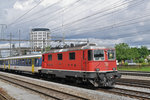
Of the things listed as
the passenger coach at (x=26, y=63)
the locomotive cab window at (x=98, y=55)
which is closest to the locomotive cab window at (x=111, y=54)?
the locomotive cab window at (x=98, y=55)

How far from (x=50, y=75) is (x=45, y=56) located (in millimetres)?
2239

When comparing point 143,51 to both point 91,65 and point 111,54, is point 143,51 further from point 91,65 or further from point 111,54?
point 91,65

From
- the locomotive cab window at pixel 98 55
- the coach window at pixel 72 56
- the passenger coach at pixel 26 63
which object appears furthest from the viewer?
the passenger coach at pixel 26 63

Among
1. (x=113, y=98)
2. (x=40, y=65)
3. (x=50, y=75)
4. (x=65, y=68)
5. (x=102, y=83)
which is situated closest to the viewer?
(x=113, y=98)

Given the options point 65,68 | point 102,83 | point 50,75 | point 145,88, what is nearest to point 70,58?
point 65,68

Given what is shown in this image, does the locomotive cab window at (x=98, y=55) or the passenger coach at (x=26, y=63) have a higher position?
the locomotive cab window at (x=98, y=55)

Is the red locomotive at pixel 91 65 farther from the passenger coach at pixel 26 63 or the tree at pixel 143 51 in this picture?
the tree at pixel 143 51

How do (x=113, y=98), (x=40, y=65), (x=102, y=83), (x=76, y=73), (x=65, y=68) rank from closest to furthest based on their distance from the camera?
(x=113, y=98) < (x=102, y=83) < (x=76, y=73) < (x=65, y=68) < (x=40, y=65)

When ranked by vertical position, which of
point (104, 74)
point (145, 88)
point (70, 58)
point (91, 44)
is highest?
point (91, 44)

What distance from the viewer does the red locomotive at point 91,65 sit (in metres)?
13.6

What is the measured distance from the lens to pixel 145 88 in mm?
13812

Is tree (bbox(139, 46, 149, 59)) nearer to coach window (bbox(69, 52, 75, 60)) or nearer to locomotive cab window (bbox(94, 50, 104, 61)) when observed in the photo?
coach window (bbox(69, 52, 75, 60))

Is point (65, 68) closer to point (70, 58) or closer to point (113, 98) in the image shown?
point (70, 58)

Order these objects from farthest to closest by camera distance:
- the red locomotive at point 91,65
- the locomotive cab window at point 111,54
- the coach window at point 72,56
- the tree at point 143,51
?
the tree at point 143,51 → the coach window at point 72,56 → the locomotive cab window at point 111,54 → the red locomotive at point 91,65
